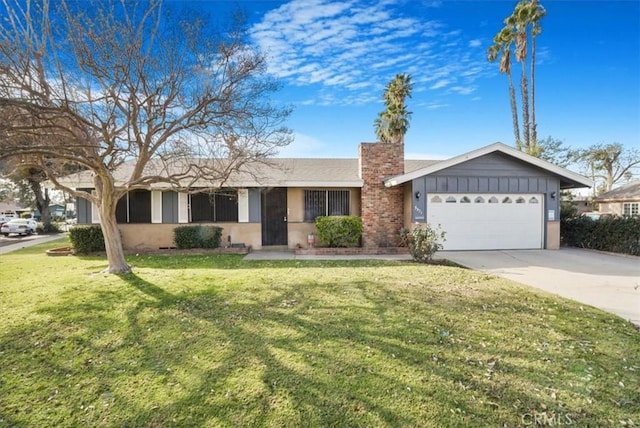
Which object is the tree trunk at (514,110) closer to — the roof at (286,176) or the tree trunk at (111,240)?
the roof at (286,176)

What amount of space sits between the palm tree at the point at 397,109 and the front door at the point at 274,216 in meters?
13.5

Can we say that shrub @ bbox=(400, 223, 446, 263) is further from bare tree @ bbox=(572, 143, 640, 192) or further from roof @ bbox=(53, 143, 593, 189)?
bare tree @ bbox=(572, 143, 640, 192)

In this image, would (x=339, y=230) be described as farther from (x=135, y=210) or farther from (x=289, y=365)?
(x=289, y=365)

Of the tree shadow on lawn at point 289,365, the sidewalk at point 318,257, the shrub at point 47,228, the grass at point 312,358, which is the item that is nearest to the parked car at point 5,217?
the shrub at point 47,228

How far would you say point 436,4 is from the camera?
29.5 ft

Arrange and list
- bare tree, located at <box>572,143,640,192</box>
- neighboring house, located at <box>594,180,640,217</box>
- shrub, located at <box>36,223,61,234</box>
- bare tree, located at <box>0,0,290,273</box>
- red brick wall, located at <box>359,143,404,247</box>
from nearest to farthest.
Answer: bare tree, located at <box>0,0,290,273</box> → red brick wall, located at <box>359,143,404,247</box> → neighboring house, located at <box>594,180,640,217</box> → shrub, located at <box>36,223,61,234</box> → bare tree, located at <box>572,143,640,192</box>

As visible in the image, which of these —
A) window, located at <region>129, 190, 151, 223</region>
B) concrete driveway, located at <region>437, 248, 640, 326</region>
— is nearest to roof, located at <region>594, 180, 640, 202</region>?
concrete driveway, located at <region>437, 248, 640, 326</region>

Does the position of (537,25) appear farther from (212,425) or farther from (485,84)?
(212,425)

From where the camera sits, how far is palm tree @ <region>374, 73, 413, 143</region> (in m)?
22.7

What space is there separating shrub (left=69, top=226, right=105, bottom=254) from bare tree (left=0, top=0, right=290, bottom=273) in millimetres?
2980

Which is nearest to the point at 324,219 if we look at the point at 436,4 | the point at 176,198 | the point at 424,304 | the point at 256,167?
the point at 256,167

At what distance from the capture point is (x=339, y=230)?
37.7 feet

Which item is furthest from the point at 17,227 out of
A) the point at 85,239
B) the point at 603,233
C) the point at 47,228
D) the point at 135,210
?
the point at 603,233

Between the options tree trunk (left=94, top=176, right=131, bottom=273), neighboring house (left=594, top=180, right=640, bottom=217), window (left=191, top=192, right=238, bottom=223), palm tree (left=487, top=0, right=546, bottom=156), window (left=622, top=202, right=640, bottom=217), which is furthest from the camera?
palm tree (left=487, top=0, right=546, bottom=156)
